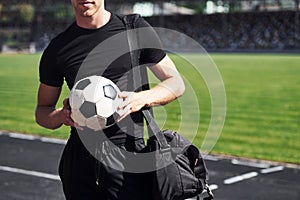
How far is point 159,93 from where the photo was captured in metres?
2.89

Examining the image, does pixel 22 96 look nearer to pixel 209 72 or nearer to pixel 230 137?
pixel 230 137

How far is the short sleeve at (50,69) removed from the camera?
304cm

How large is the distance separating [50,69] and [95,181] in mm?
695

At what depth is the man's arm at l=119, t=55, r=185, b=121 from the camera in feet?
8.75

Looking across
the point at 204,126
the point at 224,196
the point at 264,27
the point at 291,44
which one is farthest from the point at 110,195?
the point at 264,27

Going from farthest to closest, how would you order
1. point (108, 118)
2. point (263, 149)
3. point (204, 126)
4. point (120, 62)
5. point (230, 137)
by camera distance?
1. point (204, 126)
2. point (230, 137)
3. point (263, 149)
4. point (120, 62)
5. point (108, 118)

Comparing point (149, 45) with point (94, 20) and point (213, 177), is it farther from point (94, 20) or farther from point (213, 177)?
point (213, 177)

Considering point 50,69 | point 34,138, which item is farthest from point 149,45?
point 34,138

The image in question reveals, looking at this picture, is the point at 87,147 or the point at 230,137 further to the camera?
the point at 230,137

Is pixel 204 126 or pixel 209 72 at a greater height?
pixel 209 72

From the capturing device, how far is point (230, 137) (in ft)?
35.0

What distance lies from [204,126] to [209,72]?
8.97 meters

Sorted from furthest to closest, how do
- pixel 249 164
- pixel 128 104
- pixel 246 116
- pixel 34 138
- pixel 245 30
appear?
pixel 245 30
pixel 246 116
pixel 34 138
pixel 249 164
pixel 128 104


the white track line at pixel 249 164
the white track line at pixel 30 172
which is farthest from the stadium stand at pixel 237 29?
the white track line at pixel 30 172
